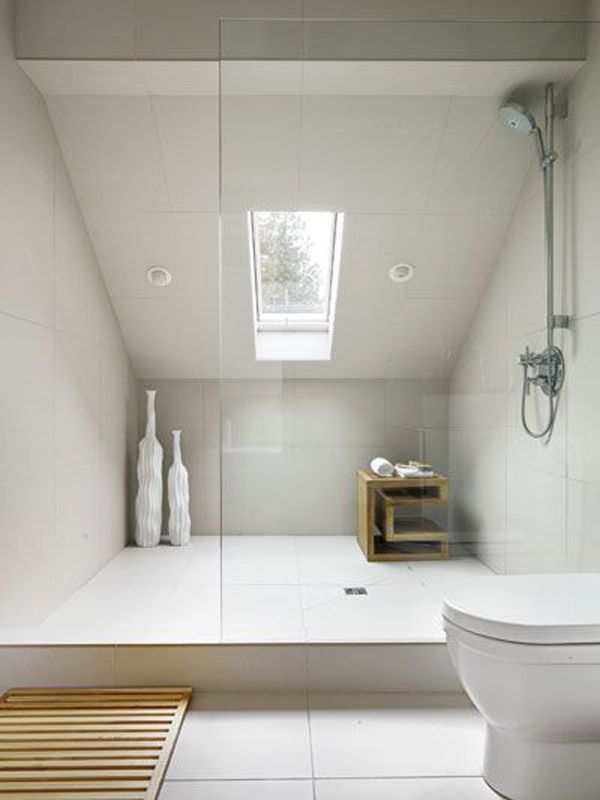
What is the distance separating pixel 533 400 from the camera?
2.10 meters

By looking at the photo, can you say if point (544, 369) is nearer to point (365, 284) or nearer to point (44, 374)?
point (365, 284)

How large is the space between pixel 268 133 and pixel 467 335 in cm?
96

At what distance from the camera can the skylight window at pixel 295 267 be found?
6.73 feet

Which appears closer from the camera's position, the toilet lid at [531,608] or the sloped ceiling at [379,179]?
the toilet lid at [531,608]

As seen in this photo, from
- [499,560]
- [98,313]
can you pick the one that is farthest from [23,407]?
[499,560]

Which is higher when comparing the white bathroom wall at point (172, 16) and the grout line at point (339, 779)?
the white bathroom wall at point (172, 16)

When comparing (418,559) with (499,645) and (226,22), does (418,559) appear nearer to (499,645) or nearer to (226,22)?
(499,645)

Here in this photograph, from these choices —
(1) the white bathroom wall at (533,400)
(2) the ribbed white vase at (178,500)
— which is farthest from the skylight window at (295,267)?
(2) the ribbed white vase at (178,500)

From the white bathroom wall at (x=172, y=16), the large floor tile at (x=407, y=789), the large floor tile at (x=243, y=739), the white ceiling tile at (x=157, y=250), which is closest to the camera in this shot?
the large floor tile at (x=407, y=789)

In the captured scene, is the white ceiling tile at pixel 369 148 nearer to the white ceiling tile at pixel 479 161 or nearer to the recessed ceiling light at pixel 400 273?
the white ceiling tile at pixel 479 161

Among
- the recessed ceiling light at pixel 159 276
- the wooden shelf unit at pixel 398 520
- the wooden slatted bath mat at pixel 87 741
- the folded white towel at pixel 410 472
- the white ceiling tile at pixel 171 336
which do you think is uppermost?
the recessed ceiling light at pixel 159 276

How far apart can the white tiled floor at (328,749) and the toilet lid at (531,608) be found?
1.46 ft

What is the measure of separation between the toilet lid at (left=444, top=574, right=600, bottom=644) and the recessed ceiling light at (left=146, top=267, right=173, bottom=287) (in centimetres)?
220

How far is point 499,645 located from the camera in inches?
55.1
